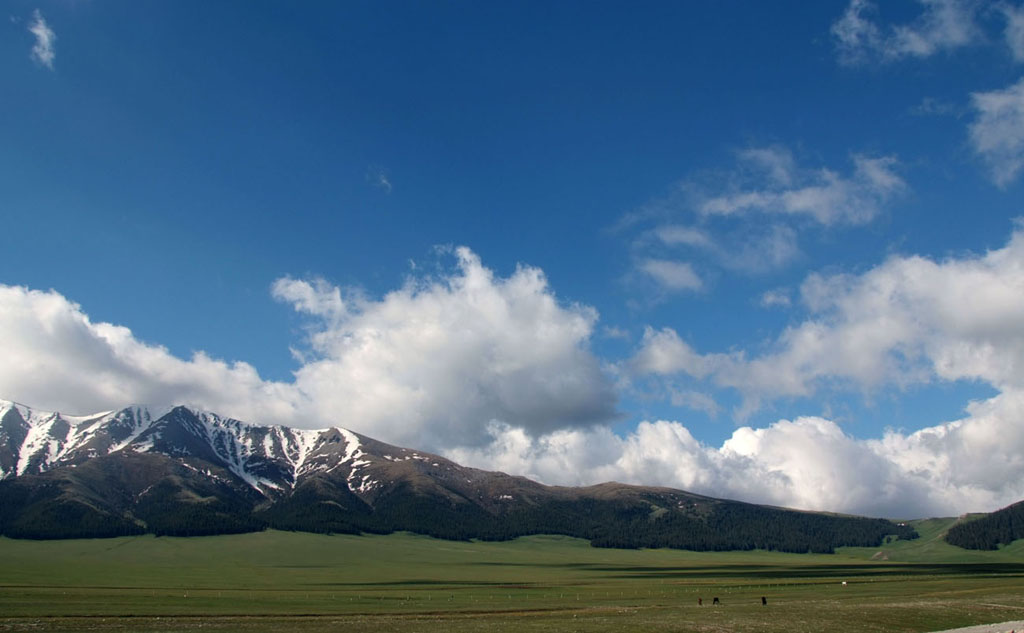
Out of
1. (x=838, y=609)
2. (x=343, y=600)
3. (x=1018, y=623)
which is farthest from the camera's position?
(x=343, y=600)

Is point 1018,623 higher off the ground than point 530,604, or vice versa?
point 1018,623

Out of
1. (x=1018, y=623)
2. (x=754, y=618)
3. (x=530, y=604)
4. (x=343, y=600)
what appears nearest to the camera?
(x=1018, y=623)

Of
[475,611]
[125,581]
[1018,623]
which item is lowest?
[125,581]

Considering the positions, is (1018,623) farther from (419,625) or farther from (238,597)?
(238,597)

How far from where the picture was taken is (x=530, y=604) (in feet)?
314

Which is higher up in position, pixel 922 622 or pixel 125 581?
pixel 922 622

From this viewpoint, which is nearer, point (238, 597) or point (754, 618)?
point (754, 618)

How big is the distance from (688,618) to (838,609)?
1872cm

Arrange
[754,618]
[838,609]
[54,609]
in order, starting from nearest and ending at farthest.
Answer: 1. [754,618]
2. [838,609]
3. [54,609]

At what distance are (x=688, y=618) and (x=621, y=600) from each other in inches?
1508

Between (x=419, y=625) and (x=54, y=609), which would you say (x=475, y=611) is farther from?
(x=54, y=609)

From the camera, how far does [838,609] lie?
2778 inches

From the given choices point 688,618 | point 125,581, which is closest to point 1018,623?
point 688,618

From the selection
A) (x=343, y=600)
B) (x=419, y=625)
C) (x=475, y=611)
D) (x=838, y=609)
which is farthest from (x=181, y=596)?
(x=838, y=609)
